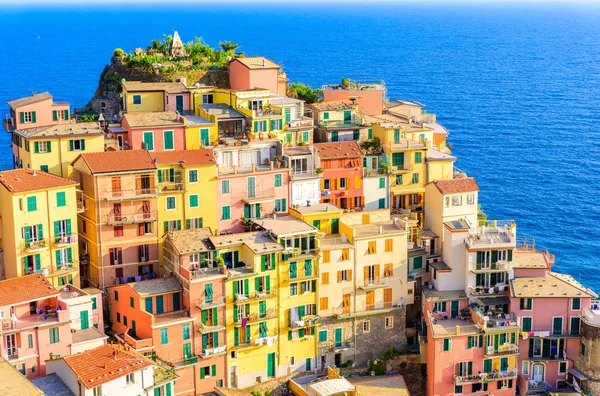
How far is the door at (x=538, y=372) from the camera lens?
250 feet

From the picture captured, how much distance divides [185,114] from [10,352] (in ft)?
89.0

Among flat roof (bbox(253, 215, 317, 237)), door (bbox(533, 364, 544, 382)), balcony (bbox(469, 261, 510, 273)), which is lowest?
door (bbox(533, 364, 544, 382))

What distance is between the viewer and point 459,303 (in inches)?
3034

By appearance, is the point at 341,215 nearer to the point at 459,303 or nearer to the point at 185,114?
the point at 459,303

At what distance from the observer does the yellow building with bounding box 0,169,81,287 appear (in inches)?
2739

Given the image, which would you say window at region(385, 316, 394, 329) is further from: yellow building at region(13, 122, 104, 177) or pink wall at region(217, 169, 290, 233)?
yellow building at region(13, 122, 104, 177)

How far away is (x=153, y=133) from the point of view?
79188mm

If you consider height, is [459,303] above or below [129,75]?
below

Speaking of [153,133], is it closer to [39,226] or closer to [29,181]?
[29,181]

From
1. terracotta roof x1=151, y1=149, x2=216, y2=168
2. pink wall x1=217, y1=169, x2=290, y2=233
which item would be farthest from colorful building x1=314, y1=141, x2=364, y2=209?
terracotta roof x1=151, y1=149, x2=216, y2=168

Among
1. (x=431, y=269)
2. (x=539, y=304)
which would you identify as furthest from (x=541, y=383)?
(x=431, y=269)

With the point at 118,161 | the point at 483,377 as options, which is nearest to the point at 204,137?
the point at 118,161

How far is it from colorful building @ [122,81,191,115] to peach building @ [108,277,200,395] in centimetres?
1917

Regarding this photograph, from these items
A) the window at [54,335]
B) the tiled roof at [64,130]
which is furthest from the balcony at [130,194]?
the window at [54,335]
